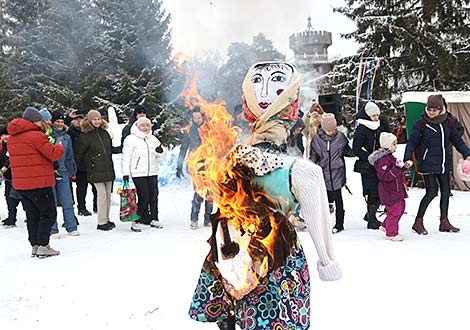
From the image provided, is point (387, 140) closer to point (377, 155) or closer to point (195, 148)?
point (377, 155)

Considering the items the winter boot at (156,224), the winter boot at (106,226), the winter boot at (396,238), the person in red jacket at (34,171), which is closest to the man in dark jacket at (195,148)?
the winter boot at (156,224)

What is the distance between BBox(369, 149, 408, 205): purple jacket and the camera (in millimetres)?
6801

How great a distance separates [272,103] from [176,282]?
10.5 ft

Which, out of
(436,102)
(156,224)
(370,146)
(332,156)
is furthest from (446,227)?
(156,224)

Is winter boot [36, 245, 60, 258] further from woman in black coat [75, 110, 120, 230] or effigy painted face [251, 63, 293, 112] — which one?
effigy painted face [251, 63, 293, 112]

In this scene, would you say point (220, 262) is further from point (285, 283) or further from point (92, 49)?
point (92, 49)

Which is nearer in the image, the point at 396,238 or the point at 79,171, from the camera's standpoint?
the point at 396,238

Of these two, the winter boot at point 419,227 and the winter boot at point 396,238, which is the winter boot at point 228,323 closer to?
the winter boot at point 396,238

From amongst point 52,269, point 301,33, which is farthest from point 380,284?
point 301,33

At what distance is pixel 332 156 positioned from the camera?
7.52 meters

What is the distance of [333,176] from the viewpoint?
7484 millimetres

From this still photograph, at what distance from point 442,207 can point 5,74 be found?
25.1 metres

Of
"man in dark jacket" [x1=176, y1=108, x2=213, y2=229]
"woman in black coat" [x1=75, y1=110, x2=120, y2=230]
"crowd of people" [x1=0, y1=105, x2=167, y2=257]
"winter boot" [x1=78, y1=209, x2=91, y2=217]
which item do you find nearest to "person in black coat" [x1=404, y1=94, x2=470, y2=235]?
"man in dark jacket" [x1=176, y1=108, x2=213, y2=229]

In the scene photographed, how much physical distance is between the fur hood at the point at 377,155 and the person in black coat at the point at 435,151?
0.31 meters
